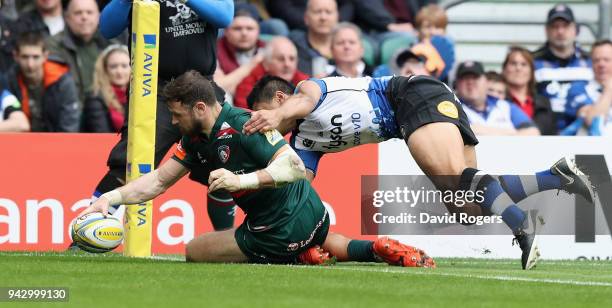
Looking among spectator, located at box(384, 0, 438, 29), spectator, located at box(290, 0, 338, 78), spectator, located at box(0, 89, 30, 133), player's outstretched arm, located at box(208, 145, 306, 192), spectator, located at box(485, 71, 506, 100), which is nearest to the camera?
player's outstretched arm, located at box(208, 145, 306, 192)

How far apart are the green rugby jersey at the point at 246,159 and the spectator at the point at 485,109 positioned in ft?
19.5

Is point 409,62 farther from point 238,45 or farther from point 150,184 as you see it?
point 150,184

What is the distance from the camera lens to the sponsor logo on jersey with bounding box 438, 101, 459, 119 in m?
9.74

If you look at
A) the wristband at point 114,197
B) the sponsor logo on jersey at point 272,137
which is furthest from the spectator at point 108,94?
the sponsor logo on jersey at point 272,137

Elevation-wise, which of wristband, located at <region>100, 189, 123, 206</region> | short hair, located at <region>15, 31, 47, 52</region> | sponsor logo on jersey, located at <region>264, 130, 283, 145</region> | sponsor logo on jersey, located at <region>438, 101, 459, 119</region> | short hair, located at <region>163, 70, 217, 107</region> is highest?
short hair, located at <region>15, 31, 47, 52</region>

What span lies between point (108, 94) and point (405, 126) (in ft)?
17.9

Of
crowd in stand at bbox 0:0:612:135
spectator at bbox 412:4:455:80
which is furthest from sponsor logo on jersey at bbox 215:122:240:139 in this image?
spectator at bbox 412:4:455:80

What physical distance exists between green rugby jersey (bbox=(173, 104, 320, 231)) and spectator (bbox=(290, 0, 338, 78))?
6.02 metres

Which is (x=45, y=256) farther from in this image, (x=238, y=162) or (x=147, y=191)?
(x=238, y=162)

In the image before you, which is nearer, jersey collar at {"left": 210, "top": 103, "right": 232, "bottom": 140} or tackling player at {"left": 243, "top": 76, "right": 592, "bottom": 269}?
jersey collar at {"left": 210, "top": 103, "right": 232, "bottom": 140}

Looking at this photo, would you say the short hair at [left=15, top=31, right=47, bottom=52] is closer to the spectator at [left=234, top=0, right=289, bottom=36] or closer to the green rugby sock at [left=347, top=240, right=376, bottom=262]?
the spectator at [left=234, top=0, right=289, bottom=36]

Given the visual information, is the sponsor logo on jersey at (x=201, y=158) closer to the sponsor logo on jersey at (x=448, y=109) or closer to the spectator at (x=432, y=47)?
the sponsor logo on jersey at (x=448, y=109)

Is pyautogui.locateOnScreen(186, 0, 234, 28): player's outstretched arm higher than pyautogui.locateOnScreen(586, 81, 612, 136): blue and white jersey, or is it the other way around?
pyautogui.locateOnScreen(186, 0, 234, 28): player's outstretched arm
